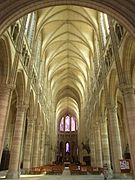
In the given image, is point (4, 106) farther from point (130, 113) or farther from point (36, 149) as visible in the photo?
point (36, 149)

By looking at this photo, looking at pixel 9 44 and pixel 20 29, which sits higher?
pixel 20 29

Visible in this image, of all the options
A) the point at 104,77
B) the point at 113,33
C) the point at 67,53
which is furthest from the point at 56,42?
the point at 113,33

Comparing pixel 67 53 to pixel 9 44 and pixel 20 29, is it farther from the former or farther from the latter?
pixel 9 44

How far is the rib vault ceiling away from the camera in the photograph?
869 inches

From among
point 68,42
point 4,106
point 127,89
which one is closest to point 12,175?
point 4,106

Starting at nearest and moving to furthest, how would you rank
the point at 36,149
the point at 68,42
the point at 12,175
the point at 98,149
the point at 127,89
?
the point at 127,89
the point at 12,175
the point at 36,149
the point at 98,149
the point at 68,42

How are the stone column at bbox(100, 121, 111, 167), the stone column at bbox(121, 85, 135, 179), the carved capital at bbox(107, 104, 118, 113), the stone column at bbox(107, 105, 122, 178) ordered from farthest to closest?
the stone column at bbox(100, 121, 111, 167), the carved capital at bbox(107, 104, 118, 113), the stone column at bbox(107, 105, 122, 178), the stone column at bbox(121, 85, 135, 179)

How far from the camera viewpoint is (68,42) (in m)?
29.0

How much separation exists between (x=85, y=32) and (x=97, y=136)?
1524 cm

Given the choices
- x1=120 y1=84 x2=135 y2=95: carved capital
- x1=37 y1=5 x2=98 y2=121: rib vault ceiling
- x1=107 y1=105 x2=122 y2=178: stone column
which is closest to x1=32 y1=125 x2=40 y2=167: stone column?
x1=37 y1=5 x2=98 y2=121: rib vault ceiling

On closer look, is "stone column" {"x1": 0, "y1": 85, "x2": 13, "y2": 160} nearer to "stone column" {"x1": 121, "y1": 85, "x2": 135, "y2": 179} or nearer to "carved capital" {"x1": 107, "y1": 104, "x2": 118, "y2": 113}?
"stone column" {"x1": 121, "y1": 85, "x2": 135, "y2": 179}

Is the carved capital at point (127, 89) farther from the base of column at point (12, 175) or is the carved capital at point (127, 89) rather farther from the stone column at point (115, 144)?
the base of column at point (12, 175)

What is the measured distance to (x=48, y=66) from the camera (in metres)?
32.1

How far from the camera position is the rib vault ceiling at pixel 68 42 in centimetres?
2206
